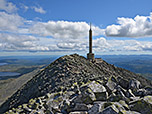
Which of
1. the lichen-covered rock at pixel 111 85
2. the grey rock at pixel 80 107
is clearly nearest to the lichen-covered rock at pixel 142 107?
the lichen-covered rock at pixel 111 85

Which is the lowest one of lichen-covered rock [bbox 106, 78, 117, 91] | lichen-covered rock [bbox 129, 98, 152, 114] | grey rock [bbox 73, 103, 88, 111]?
grey rock [bbox 73, 103, 88, 111]

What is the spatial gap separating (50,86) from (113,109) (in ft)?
57.2

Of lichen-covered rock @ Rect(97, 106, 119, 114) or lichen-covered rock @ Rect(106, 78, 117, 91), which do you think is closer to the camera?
lichen-covered rock @ Rect(97, 106, 119, 114)

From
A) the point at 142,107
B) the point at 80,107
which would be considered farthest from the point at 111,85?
the point at 80,107

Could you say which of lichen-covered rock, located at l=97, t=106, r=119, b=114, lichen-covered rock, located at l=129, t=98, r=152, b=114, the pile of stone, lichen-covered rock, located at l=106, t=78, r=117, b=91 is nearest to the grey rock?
the pile of stone

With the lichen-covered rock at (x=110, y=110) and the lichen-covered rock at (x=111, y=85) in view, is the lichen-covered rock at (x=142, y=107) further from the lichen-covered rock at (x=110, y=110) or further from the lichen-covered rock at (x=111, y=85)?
the lichen-covered rock at (x=111, y=85)

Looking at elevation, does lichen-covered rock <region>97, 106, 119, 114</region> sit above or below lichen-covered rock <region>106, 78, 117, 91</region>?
below

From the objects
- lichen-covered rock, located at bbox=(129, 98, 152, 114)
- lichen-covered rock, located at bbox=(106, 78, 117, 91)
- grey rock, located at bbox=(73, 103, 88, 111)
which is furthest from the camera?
lichen-covered rock, located at bbox=(106, 78, 117, 91)

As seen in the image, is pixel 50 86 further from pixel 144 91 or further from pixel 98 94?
pixel 144 91

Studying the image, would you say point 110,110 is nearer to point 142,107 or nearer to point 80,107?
point 80,107

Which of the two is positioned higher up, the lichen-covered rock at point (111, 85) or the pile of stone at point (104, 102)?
the lichen-covered rock at point (111, 85)

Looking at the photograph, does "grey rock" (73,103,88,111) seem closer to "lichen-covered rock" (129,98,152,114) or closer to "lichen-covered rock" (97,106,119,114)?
"lichen-covered rock" (97,106,119,114)

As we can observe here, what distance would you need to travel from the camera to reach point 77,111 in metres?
12.8

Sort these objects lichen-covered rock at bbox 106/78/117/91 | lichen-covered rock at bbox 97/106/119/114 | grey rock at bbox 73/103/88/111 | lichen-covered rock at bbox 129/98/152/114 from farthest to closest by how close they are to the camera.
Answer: lichen-covered rock at bbox 106/78/117/91
grey rock at bbox 73/103/88/111
lichen-covered rock at bbox 129/98/152/114
lichen-covered rock at bbox 97/106/119/114
